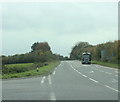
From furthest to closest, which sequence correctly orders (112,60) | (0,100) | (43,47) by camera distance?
(43,47) < (112,60) < (0,100)

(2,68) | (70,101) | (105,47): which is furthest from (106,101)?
(105,47)

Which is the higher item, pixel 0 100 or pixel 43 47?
pixel 43 47

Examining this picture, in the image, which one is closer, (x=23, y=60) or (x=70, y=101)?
(x=70, y=101)

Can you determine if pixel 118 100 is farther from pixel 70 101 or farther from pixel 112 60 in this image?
pixel 112 60

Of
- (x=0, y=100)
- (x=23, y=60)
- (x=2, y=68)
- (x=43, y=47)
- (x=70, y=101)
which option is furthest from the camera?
(x=43, y=47)

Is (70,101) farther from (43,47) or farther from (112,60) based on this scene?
(43,47)

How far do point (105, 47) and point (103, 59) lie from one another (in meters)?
3.45

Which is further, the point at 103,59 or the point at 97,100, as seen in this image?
the point at 103,59

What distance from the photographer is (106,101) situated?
1359 centimetres

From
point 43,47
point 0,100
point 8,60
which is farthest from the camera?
point 43,47

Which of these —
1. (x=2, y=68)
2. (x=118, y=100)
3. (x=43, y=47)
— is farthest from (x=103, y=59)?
(x=118, y=100)

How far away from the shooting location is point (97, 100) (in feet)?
45.5

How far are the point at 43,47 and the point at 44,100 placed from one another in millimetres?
141881

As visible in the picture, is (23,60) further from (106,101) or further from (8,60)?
(106,101)
